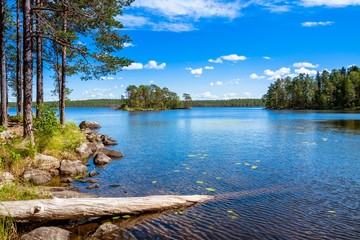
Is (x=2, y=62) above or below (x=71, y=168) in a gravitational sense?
above

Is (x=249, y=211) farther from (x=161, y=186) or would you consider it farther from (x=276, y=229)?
(x=161, y=186)

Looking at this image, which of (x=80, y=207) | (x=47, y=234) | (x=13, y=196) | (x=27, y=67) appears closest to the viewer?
(x=47, y=234)

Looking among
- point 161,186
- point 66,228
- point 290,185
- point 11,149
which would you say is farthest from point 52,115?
point 290,185

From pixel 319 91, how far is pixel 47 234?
148810 mm

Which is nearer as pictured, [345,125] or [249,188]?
[249,188]

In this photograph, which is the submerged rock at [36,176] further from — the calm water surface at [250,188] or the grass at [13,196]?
the grass at [13,196]

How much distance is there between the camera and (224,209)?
1099 cm

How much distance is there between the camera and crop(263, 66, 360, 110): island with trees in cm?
11900

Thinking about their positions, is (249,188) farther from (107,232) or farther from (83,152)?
(83,152)

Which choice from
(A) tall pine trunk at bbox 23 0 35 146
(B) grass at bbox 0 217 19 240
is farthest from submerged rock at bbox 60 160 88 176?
(B) grass at bbox 0 217 19 240

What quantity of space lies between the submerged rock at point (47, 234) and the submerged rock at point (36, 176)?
6637 mm

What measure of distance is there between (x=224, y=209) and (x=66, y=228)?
5.63m

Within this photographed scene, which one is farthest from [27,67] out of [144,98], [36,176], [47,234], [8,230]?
[144,98]

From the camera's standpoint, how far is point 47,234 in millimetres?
8070
